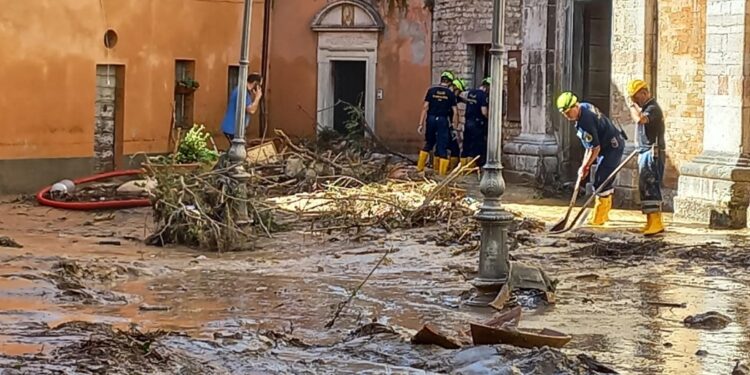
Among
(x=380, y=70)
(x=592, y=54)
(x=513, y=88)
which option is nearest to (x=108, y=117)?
(x=380, y=70)

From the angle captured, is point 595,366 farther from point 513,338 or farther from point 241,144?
point 241,144

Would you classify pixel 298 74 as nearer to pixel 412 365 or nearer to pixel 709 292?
pixel 709 292

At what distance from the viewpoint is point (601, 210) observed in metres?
14.8

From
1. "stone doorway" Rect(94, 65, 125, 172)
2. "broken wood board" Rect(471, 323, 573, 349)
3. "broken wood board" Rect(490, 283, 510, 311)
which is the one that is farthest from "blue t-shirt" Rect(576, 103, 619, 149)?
"stone doorway" Rect(94, 65, 125, 172)

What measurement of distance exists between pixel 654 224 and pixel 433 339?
6.65 metres

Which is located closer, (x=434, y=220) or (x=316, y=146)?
(x=434, y=220)

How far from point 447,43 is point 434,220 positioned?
32.6 feet

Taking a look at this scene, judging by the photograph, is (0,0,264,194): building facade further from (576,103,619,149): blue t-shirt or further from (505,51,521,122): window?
(576,103,619,149): blue t-shirt

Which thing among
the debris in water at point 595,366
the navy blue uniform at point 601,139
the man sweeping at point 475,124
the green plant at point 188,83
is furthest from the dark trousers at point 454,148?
the debris in water at point 595,366

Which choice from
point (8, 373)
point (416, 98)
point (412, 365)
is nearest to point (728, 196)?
point (412, 365)

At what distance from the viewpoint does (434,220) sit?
48.7 feet

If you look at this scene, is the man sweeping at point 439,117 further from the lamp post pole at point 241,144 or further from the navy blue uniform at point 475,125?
the lamp post pole at point 241,144

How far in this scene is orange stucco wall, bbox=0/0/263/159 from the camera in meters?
18.9

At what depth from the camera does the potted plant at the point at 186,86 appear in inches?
884
